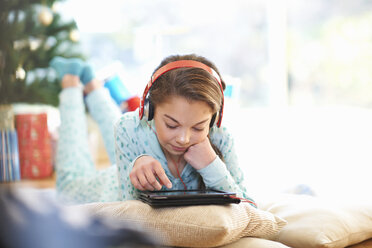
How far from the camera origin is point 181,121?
102 cm

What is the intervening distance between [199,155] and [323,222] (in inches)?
14.5

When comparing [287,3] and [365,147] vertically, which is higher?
[287,3]

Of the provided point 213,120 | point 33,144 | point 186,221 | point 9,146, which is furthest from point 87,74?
point 186,221

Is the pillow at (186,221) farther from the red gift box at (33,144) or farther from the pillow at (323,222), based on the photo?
the red gift box at (33,144)

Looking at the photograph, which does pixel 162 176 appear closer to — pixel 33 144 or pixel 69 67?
pixel 69 67

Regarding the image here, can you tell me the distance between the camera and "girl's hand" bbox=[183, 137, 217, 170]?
3.57 feet

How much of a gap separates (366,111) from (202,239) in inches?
138

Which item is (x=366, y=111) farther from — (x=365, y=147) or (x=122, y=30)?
(x=122, y=30)

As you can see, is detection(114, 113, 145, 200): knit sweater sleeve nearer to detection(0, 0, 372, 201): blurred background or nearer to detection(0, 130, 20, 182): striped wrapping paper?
detection(0, 130, 20, 182): striped wrapping paper

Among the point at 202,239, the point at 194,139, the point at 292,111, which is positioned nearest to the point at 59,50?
the point at 194,139

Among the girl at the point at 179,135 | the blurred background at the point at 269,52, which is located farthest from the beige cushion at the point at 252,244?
the blurred background at the point at 269,52

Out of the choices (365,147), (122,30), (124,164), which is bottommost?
(365,147)

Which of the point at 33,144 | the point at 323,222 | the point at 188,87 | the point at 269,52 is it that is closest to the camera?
the point at 188,87

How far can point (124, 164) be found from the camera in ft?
3.79
